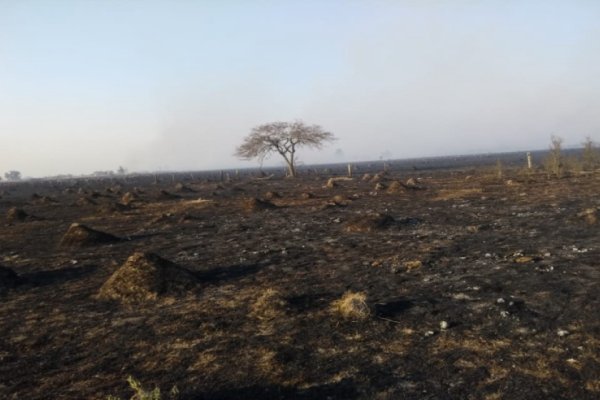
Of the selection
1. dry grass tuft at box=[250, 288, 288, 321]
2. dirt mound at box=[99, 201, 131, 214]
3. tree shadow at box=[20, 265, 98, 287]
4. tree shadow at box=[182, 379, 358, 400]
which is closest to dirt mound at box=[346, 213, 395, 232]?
dry grass tuft at box=[250, 288, 288, 321]

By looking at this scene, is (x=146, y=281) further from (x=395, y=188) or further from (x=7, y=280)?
(x=395, y=188)

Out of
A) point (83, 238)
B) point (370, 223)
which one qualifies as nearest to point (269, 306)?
point (370, 223)

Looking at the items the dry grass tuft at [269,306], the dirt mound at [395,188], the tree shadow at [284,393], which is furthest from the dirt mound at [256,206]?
the tree shadow at [284,393]

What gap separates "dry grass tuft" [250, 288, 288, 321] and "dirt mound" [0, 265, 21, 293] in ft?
19.2

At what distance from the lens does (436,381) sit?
5.05 meters

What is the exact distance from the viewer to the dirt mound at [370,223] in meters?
14.9

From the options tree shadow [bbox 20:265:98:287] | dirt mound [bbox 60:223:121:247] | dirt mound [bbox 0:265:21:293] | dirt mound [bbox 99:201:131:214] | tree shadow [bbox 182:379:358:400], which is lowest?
tree shadow [bbox 182:379:358:400]

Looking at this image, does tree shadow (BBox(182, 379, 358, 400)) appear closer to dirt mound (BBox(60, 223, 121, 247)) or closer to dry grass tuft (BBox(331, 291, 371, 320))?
dry grass tuft (BBox(331, 291, 371, 320))

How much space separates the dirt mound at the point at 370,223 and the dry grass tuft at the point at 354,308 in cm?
756

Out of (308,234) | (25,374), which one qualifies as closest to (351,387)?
(25,374)

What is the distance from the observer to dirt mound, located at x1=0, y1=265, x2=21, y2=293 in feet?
33.1

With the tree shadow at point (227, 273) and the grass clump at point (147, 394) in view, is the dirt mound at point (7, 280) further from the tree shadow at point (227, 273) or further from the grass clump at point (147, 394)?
the grass clump at point (147, 394)

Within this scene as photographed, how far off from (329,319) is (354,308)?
0.42m

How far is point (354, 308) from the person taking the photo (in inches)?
279
